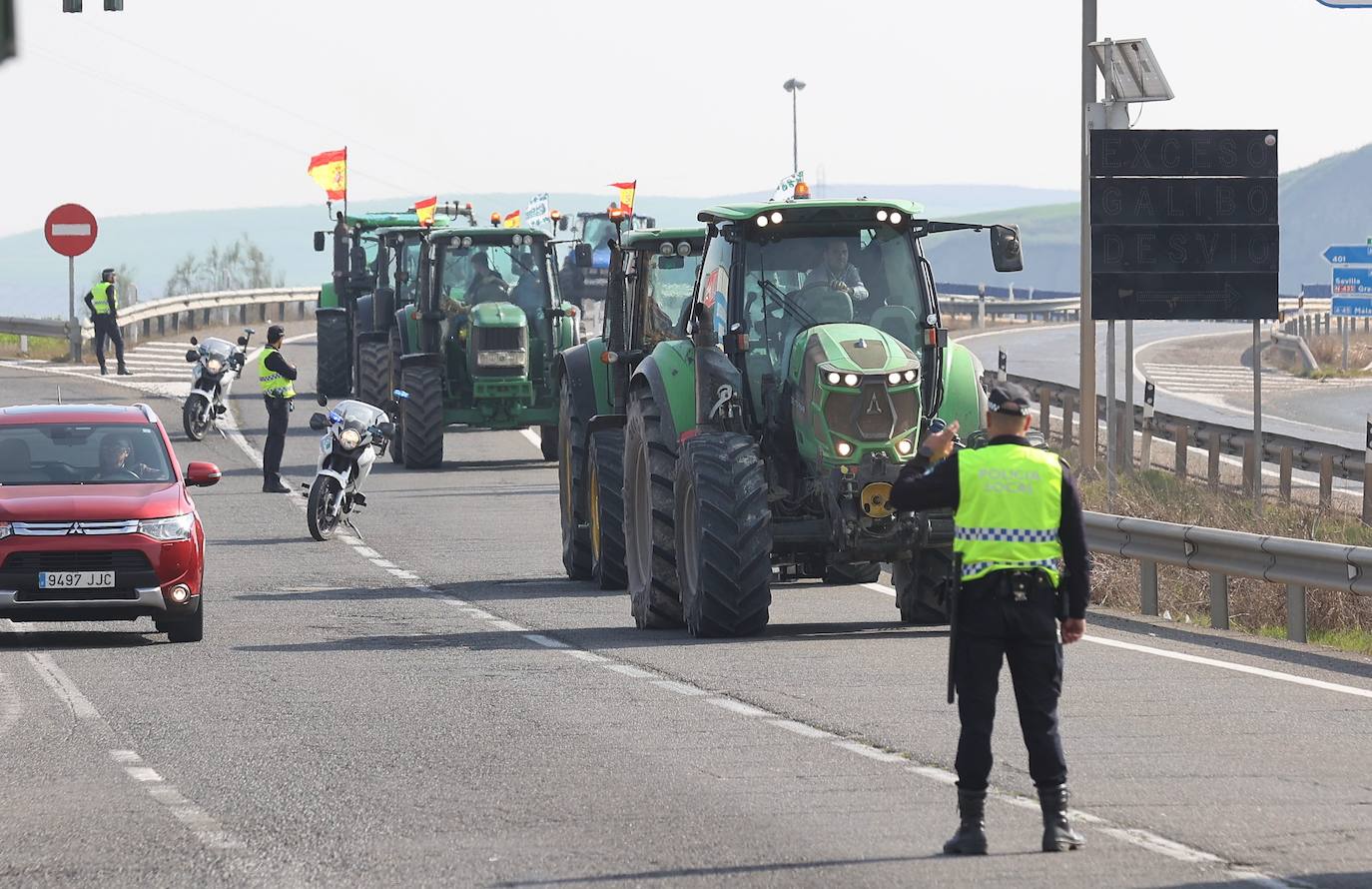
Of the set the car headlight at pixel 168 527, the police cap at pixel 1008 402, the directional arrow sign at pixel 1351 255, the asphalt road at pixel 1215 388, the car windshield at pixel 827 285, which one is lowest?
the asphalt road at pixel 1215 388

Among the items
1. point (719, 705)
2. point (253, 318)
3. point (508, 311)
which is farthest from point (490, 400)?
point (253, 318)

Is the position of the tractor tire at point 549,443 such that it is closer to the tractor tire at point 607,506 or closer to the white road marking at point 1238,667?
the tractor tire at point 607,506

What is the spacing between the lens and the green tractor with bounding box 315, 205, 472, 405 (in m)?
33.9

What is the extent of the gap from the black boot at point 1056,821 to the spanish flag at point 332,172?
3799cm

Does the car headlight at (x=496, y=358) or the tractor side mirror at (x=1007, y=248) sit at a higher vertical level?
the tractor side mirror at (x=1007, y=248)

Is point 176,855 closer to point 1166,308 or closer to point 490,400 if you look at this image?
point 1166,308

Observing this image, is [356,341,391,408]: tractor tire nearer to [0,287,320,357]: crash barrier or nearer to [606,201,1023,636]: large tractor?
[606,201,1023,636]: large tractor

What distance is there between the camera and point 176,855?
29.3 feet

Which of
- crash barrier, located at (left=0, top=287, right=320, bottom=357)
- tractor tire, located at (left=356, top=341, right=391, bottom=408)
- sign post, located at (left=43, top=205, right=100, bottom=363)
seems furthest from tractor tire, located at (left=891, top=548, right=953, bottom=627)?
crash barrier, located at (left=0, top=287, right=320, bottom=357)

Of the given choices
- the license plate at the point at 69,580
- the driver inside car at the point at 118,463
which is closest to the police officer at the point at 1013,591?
the license plate at the point at 69,580

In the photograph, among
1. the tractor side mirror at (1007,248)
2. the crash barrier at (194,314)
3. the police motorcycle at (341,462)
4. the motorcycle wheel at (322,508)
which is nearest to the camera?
the tractor side mirror at (1007,248)

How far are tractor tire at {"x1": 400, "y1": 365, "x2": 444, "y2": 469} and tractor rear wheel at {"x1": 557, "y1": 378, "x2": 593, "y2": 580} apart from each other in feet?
33.7

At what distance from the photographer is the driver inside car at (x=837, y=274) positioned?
1608 centimetres

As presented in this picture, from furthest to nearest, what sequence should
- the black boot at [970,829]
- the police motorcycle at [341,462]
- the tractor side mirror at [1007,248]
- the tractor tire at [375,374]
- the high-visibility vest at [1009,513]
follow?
the tractor tire at [375,374]
the police motorcycle at [341,462]
the tractor side mirror at [1007,248]
the high-visibility vest at [1009,513]
the black boot at [970,829]
